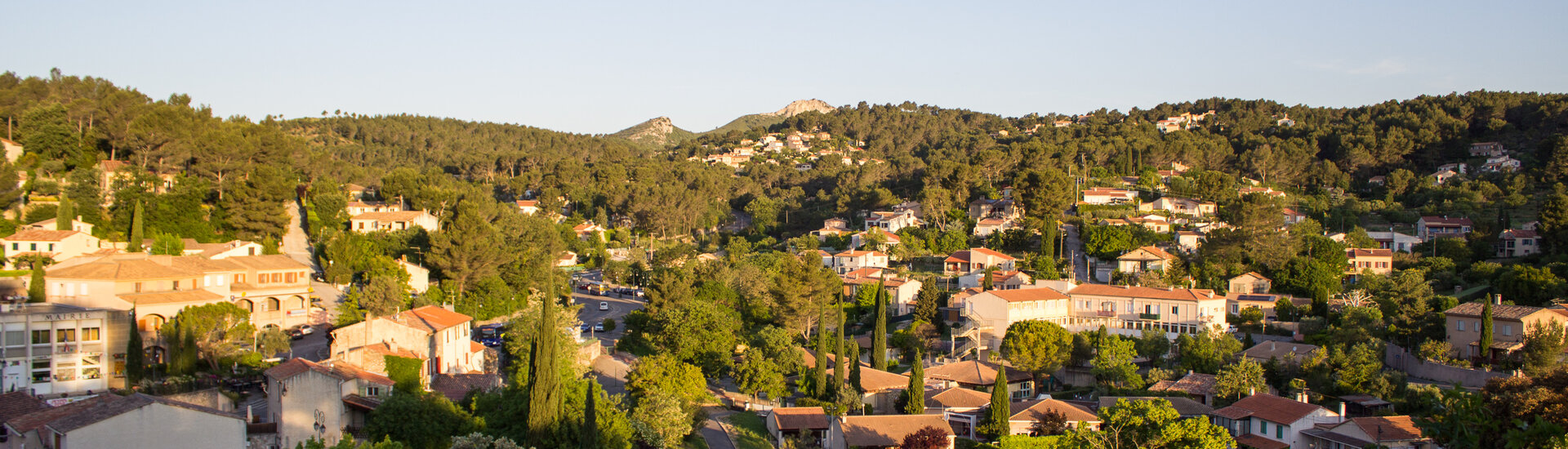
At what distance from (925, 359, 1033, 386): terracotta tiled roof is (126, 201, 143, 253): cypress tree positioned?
27.2 m

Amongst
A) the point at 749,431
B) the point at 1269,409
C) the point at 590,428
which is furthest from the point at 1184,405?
the point at 590,428

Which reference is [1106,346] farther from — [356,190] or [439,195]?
[356,190]

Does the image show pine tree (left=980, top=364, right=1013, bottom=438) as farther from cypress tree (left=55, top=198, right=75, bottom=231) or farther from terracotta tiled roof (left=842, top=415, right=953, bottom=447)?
cypress tree (left=55, top=198, right=75, bottom=231)

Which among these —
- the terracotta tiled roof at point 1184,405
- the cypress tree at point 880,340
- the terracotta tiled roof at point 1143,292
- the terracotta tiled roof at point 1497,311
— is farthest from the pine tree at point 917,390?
the terracotta tiled roof at point 1497,311

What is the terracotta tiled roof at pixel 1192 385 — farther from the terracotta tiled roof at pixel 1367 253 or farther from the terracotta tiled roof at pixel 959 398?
the terracotta tiled roof at pixel 1367 253

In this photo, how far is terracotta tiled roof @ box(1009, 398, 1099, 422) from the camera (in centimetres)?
2572

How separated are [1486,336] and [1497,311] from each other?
169 centimetres

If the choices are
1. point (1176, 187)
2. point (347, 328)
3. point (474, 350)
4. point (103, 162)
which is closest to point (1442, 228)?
point (1176, 187)

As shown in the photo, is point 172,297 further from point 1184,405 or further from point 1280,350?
point 1280,350

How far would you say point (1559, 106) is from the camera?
7162 cm

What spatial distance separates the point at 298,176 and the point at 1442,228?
58601 millimetres

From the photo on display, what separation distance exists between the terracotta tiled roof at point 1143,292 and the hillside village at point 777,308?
0.21m

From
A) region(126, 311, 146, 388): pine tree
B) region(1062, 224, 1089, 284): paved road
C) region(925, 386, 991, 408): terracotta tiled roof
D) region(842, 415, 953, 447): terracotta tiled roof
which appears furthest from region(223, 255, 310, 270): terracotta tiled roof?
region(1062, 224, 1089, 284): paved road

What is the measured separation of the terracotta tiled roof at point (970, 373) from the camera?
3081 centimetres
